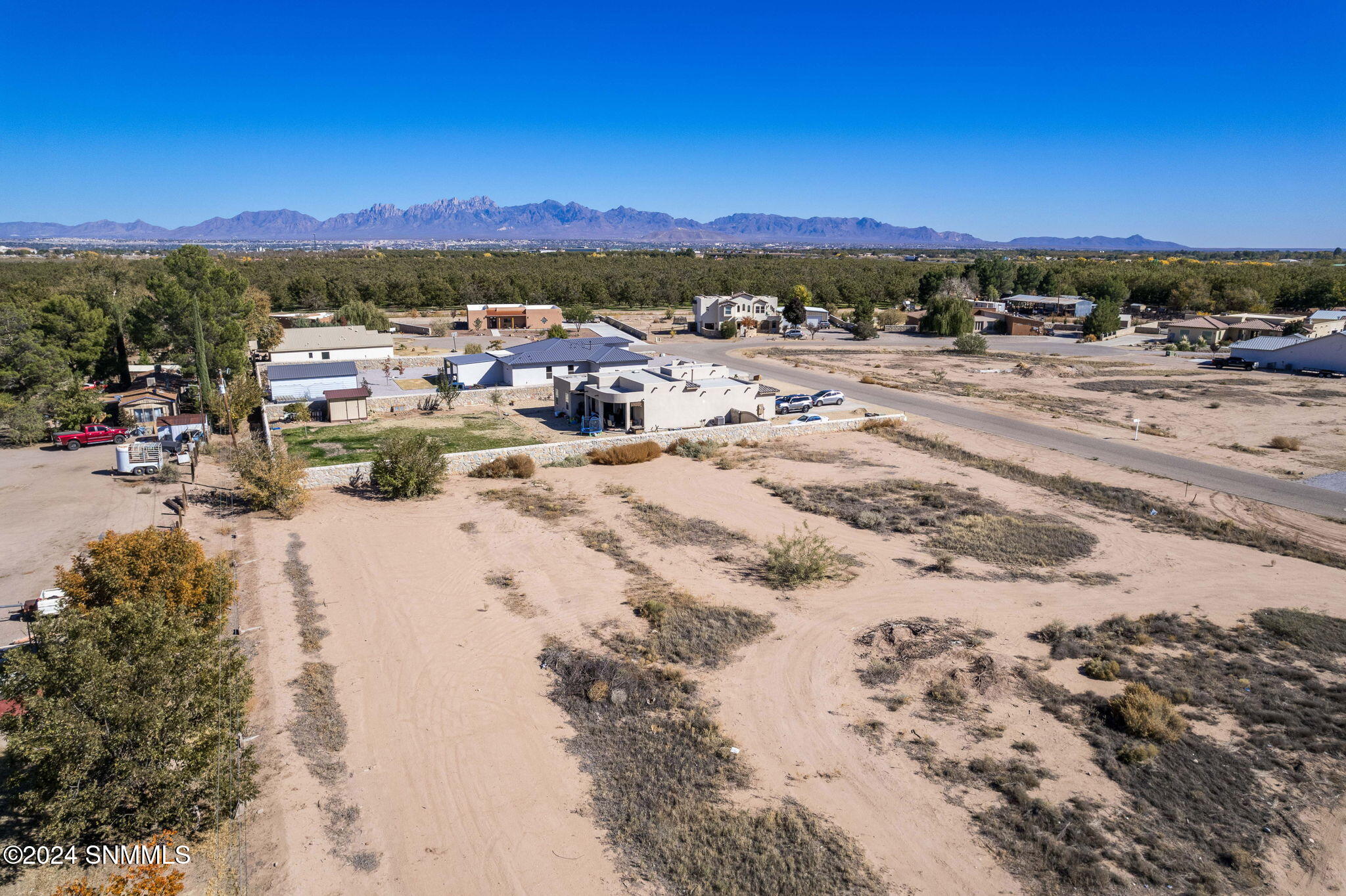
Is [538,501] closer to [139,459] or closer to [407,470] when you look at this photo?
[407,470]

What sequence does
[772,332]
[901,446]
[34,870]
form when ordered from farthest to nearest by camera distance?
1. [772,332]
2. [901,446]
3. [34,870]

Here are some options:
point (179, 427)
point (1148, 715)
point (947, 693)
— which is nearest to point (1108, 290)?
point (1148, 715)

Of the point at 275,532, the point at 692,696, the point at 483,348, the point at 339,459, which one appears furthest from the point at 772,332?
the point at 692,696

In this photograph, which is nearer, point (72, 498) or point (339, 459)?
point (72, 498)

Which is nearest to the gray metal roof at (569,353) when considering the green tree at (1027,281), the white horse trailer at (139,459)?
the white horse trailer at (139,459)

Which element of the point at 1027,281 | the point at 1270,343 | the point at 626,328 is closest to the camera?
the point at 1270,343

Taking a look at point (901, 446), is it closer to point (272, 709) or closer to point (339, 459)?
point (339, 459)
